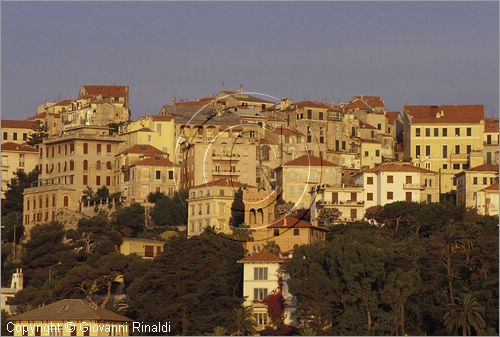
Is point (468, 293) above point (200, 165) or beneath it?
beneath

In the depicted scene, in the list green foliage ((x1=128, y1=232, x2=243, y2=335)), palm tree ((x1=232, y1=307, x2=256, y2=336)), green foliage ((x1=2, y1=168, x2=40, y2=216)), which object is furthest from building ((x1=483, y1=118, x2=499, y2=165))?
palm tree ((x1=232, y1=307, x2=256, y2=336))

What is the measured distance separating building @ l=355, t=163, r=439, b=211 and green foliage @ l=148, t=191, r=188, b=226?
8.31 metres

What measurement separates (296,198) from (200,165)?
5.91 meters

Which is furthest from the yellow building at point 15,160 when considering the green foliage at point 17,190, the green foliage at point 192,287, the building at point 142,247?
the green foliage at point 192,287

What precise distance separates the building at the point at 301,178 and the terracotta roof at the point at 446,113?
32.4ft

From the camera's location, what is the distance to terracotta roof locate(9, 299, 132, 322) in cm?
6994

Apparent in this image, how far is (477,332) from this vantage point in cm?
6450

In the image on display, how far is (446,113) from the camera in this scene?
338 feet

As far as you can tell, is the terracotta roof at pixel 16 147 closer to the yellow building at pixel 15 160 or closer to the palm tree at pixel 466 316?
the yellow building at pixel 15 160

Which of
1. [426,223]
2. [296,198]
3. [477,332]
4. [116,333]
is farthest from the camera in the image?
[296,198]

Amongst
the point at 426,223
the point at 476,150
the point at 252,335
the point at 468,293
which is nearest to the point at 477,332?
the point at 468,293

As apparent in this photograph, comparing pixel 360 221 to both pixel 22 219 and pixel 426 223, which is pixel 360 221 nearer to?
pixel 426 223

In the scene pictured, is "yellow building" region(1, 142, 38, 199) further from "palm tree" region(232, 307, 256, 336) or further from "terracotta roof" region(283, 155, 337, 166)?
"palm tree" region(232, 307, 256, 336)

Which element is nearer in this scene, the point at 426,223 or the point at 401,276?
the point at 401,276
